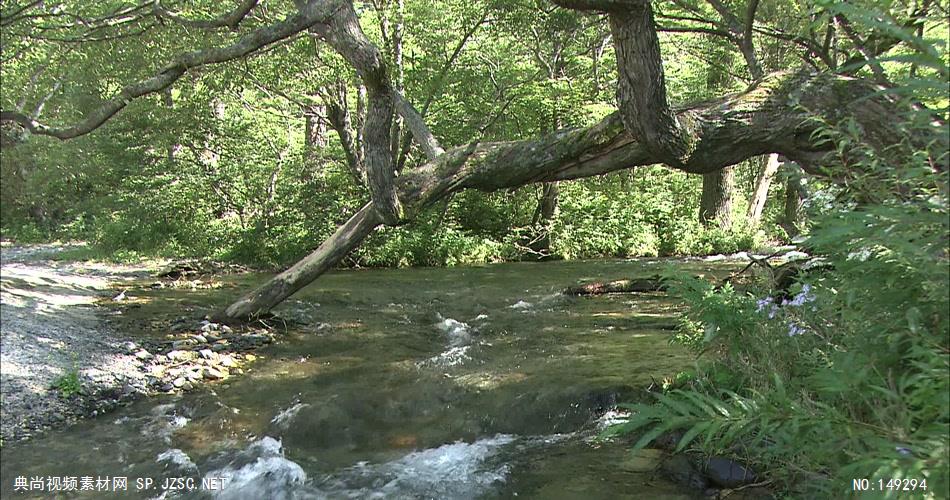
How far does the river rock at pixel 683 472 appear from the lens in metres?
3.68

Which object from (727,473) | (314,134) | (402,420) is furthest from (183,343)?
(314,134)

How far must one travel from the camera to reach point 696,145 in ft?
19.0

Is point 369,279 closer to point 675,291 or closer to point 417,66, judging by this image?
point 417,66

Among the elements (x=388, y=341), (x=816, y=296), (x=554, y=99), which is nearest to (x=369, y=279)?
(x=388, y=341)

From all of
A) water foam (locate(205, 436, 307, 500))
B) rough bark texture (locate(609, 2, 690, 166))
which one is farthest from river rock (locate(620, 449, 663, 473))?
rough bark texture (locate(609, 2, 690, 166))

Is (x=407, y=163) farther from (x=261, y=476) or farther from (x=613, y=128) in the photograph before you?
(x=261, y=476)

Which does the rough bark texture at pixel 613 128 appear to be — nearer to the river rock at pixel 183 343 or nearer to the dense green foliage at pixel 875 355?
the river rock at pixel 183 343

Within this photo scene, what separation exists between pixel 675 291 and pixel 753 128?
257 cm

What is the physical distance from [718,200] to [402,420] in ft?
47.3

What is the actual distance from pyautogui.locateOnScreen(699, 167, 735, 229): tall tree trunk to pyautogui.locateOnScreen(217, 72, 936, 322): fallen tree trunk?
1203 cm

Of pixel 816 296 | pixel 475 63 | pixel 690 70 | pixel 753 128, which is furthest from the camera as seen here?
pixel 690 70

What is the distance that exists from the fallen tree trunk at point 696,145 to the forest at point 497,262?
0.11 ft

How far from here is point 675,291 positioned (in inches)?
159

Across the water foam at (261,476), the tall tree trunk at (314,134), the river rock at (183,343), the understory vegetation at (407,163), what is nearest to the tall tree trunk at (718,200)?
the understory vegetation at (407,163)
